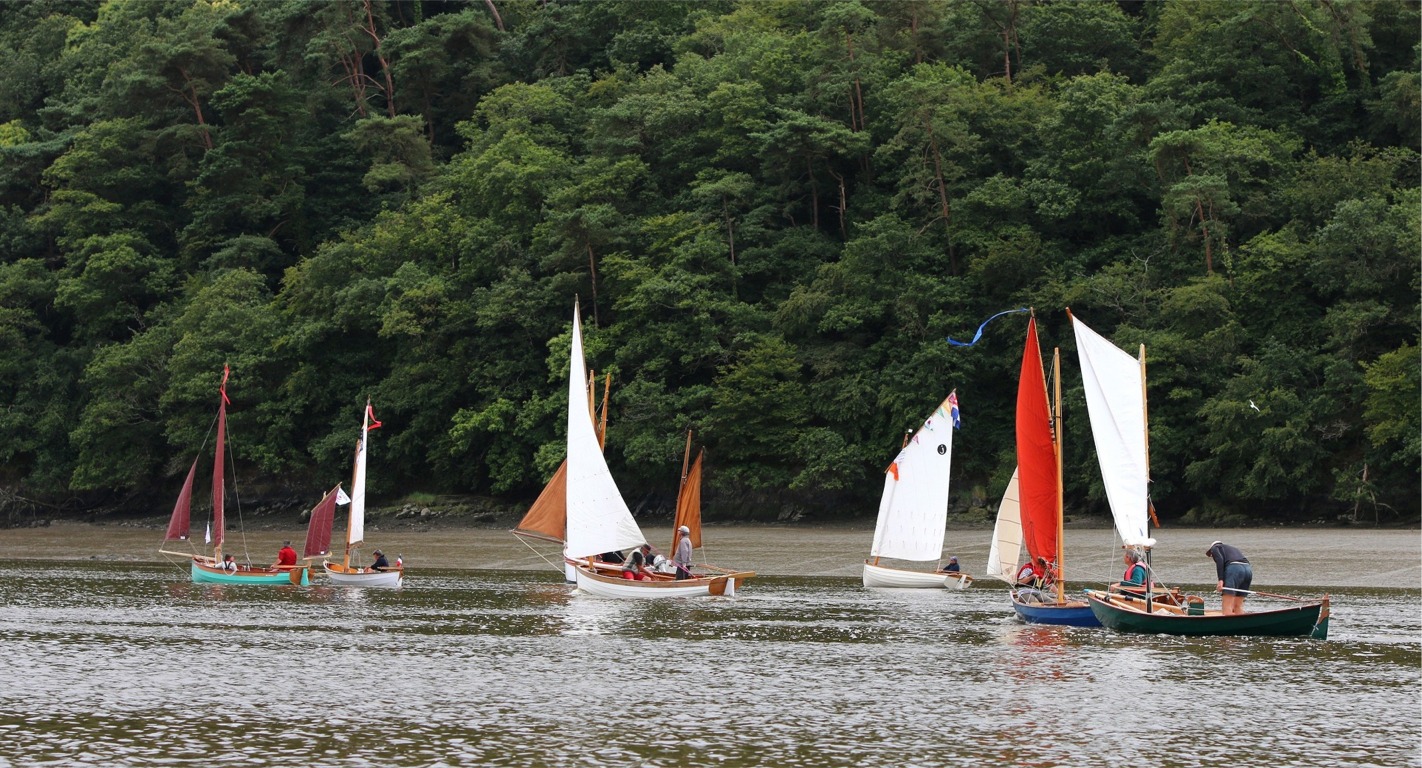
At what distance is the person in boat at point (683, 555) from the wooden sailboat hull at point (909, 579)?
5.71 meters

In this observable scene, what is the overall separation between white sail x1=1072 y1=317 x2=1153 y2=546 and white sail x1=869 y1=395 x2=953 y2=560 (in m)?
12.8

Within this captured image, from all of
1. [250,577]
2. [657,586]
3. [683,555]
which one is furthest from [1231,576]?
[250,577]

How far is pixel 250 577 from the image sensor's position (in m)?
46.0

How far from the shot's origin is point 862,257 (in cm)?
7112

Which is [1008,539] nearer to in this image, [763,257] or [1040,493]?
[1040,493]

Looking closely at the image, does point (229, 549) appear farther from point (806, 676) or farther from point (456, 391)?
point (806, 676)

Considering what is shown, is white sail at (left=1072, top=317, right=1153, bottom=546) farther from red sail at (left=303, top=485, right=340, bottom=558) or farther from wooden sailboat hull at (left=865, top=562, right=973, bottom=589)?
red sail at (left=303, top=485, right=340, bottom=558)

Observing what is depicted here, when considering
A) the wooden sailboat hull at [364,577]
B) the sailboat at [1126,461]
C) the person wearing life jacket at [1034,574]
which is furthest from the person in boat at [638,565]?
the sailboat at [1126,461]

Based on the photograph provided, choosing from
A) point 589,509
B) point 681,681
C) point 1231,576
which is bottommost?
point 681,681

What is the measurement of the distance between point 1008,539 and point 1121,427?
29.3ft

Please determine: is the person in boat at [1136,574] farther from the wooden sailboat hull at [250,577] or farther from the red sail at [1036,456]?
the wooden sailboat hull at [250,577]

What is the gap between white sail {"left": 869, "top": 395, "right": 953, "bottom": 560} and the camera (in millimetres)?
43125

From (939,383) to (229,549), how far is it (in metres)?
32.7

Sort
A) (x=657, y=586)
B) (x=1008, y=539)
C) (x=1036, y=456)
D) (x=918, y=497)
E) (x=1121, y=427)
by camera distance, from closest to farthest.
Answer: (x=1121, y=427)
(x=1036, y=456)
(x=1008, y=539)
(x=657, y=586)
(x=918, y=497)
